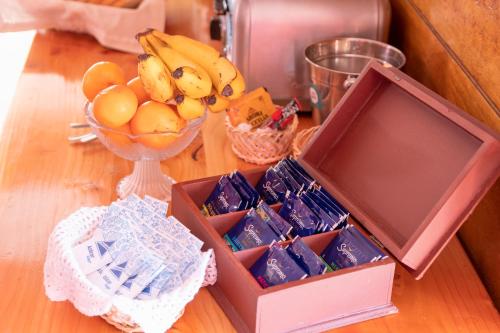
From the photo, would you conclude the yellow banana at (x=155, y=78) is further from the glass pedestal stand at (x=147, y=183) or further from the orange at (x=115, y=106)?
the glass pedestal stand at (x=147, y=183)

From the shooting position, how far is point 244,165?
4.71 feet

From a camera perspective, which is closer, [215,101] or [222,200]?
[222,200]

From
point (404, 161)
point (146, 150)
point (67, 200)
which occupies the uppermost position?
point (404, 161)

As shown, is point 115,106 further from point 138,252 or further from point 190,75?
point 138,252

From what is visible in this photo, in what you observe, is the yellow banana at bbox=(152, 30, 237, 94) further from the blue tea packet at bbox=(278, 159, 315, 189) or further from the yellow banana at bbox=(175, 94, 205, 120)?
the blue tea packet at bbox=(278, 159, 315, 189)

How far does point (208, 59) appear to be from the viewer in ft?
4.19

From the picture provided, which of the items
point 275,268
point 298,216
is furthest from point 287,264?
point 298,216

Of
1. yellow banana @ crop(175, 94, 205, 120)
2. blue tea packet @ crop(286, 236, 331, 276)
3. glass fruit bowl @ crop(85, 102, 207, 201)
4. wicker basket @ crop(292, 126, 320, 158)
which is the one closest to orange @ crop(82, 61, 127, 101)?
glass fruit bowl @ crop(85, 102, 207, 201)

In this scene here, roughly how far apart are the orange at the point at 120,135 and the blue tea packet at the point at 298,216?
0.29 meters

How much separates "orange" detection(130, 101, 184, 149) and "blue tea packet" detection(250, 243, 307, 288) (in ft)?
0.96

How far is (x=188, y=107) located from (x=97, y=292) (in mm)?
396

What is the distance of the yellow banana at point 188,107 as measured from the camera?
121 cm

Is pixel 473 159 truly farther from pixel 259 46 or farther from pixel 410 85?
pixel 259 46

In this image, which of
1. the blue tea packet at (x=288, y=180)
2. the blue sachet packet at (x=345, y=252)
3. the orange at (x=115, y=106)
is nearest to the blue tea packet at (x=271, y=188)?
the blue tea packet at (x=288, y=180)
